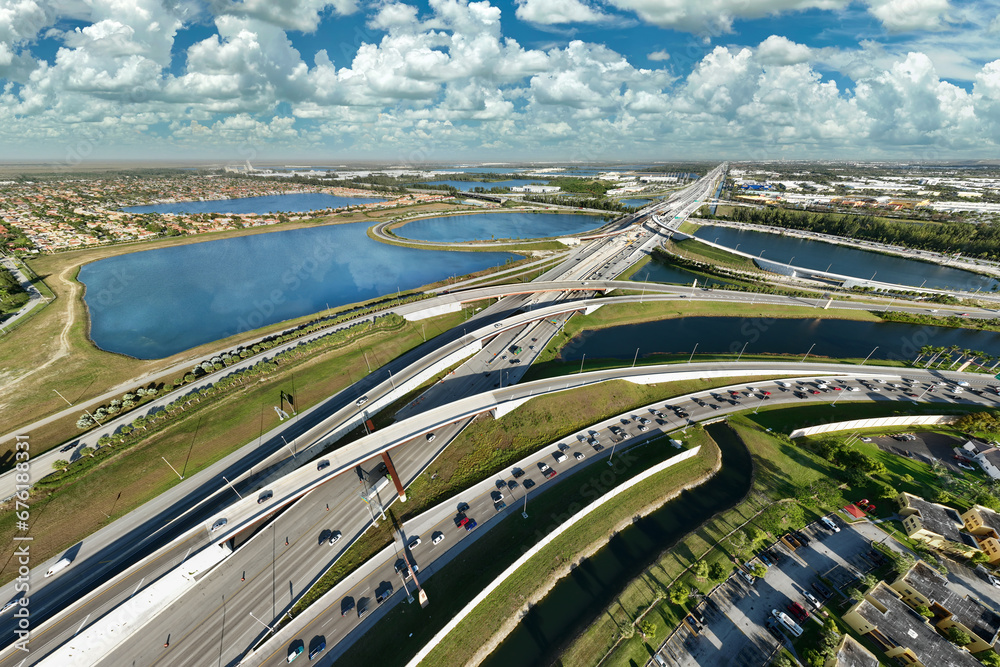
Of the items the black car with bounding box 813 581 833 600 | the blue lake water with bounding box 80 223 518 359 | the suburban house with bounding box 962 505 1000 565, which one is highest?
the blue lake water with bounding box 80 223 518 359

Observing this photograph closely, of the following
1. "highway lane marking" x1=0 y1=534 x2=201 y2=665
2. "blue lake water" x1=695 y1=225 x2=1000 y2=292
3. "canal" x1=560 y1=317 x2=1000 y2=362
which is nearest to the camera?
"highway lane marking" x1=0 y1=534 x2=201 y2=665

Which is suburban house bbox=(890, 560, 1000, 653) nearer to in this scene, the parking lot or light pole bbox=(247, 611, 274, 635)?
the parking lot

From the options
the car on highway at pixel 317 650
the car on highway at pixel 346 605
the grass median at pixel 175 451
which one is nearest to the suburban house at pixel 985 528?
the car on highway at pixel 346 605

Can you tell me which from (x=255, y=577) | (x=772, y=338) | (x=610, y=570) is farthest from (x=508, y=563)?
(x=772, y=338)

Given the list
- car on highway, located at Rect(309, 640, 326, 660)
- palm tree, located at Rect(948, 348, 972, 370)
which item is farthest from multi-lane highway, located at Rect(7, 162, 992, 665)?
palm tree, located at Rect(948, 348, 972, 370)

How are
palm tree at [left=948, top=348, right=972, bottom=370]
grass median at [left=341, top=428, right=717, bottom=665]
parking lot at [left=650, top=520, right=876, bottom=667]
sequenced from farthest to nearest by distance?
palm tree at [left=948, top=348, right=972, bottom=370], grass median at [left=341, top=428, right=717, bottom=665], parking lot at [left=650, top=520, right=876, bottom=667]

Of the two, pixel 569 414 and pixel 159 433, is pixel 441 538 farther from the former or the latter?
pixel 159 433

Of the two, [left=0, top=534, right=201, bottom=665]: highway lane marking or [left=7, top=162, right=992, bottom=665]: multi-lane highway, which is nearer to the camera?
[left=0, top=534, right=201, bottom=665]: highway lane marking
